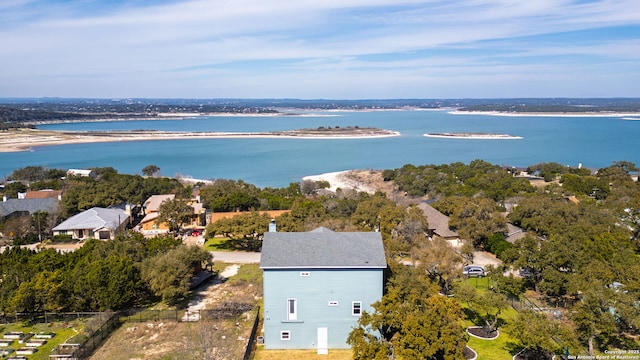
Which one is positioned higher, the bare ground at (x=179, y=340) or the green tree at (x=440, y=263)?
the green tree at (x=440, y=263)

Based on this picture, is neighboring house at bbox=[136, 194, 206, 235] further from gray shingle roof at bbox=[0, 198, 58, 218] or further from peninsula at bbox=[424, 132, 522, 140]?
peninsula at bbox=[424, 132, 522, 140]

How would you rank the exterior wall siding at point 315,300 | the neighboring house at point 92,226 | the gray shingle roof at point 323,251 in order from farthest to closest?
the neighboring house at point 92,226
the exterior wall siding at point 315,300
the gray shingle roof at point 323,251

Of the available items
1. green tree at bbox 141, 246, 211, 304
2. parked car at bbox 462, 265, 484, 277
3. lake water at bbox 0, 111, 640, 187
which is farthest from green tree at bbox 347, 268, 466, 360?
lake water at bbox 0, 111, 640, 187

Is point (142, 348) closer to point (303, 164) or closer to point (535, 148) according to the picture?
point (303, 164)

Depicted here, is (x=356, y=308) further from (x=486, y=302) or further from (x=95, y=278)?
(x=95, y=278)

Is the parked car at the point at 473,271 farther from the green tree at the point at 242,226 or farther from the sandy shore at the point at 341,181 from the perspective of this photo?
the sandy shore at the point at 341,181

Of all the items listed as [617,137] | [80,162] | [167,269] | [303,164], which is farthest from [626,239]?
[617,137]

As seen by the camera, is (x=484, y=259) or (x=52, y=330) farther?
(x=484, y=259)

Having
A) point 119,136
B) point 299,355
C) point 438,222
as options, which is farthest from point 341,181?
point 119,136

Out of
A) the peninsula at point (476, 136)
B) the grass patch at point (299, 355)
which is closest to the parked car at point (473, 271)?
the grass patch at point (299, 355)
